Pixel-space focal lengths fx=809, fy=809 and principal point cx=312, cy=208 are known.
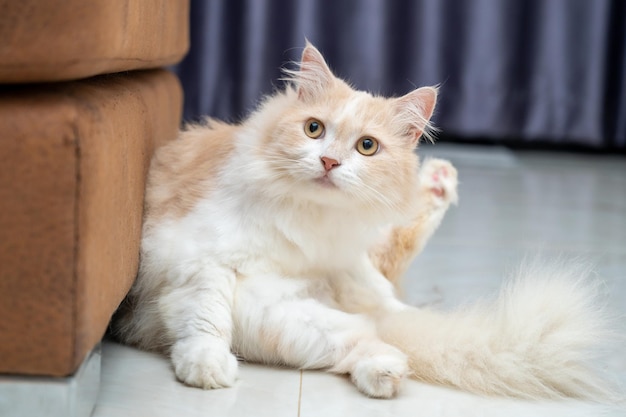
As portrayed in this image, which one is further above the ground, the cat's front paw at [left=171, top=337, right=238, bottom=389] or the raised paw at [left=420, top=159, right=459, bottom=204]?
the raised paw at [left=420, top=159, right=459, bottom=204]

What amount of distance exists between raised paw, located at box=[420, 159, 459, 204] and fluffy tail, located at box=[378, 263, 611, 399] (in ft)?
1.38

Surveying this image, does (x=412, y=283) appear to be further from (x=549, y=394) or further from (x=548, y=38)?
(x=548, y=38)

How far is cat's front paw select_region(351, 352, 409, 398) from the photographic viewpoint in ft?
3.67

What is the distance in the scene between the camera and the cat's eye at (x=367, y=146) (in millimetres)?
1227

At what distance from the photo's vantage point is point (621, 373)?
125 cm

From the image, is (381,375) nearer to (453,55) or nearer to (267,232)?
(267,232)

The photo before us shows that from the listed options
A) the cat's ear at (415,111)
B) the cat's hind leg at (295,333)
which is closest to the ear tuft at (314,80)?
the cat's ear at (415,111)

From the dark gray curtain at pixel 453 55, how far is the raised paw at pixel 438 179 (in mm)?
1812

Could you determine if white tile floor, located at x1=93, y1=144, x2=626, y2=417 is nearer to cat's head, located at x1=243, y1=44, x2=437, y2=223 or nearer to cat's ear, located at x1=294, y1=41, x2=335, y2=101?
cat's head, located at x1=243, y1=44, x2=437, y2=223

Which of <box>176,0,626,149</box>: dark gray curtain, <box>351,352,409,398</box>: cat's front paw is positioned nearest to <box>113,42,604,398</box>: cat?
<box>351,352,409,398</box>: cat's front paw

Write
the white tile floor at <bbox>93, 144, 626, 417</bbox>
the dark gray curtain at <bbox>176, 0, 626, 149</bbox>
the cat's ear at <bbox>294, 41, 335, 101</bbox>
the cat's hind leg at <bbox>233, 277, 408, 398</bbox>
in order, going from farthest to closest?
the dark gray curtain at <bbox>176, 0, 626, 149</bbox> < the cat's ear at <bbox>294, 41, 335, 101</bbox> < the cat's hind leg at <bbox>233, 277, 408, 398</bbox> < the white tile floor at <bbox>93, 144, 626, 417</bbox>

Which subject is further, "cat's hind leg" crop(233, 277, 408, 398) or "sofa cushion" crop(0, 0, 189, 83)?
"cat's hind leg" crop(233, 277, 408, 398)

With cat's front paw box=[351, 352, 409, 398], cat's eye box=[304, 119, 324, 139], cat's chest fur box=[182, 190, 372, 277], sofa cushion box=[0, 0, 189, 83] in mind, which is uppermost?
sofa cushion box=[0, 0, 189, 83]

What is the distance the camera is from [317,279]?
1324 millimetres
